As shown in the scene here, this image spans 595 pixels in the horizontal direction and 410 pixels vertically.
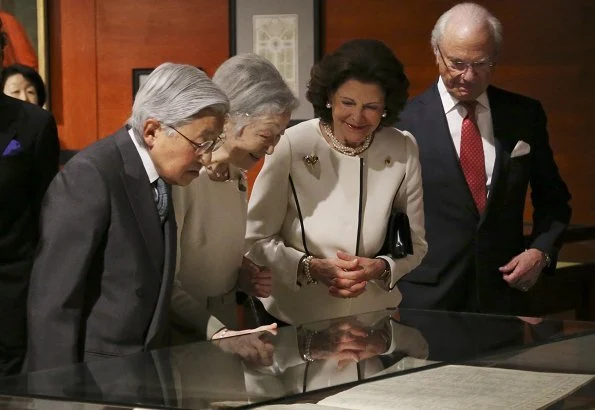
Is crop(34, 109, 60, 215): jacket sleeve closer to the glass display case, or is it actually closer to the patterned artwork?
the glass display case

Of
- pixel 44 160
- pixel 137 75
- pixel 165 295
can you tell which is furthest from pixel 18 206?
pixel 137 75

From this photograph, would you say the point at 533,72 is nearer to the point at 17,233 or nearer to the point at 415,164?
the point at 415,164

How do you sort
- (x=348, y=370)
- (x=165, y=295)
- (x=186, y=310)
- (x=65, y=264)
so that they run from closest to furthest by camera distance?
(x=348, y=370) → (x=65, y=264) → (x=165, y=295) → (x=186, y=310)

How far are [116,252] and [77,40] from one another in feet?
17.1

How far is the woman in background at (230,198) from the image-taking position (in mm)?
3154

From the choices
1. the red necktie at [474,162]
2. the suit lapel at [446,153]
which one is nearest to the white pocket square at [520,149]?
the red necktie at [474,162]

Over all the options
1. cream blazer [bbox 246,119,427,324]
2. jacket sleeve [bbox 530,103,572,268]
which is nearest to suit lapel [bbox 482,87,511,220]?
jacket sleeve [bbox 530,103,572,268]

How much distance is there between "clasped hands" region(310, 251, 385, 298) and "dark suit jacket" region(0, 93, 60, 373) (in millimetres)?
856

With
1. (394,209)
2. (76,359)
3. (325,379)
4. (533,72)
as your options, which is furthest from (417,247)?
(533,72)

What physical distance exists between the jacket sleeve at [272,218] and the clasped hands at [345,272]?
8 centimetres

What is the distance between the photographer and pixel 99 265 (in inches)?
109

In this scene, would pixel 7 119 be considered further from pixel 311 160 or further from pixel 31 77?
pixel 31 77

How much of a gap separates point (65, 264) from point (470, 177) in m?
1.82

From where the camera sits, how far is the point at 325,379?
2.16 m
